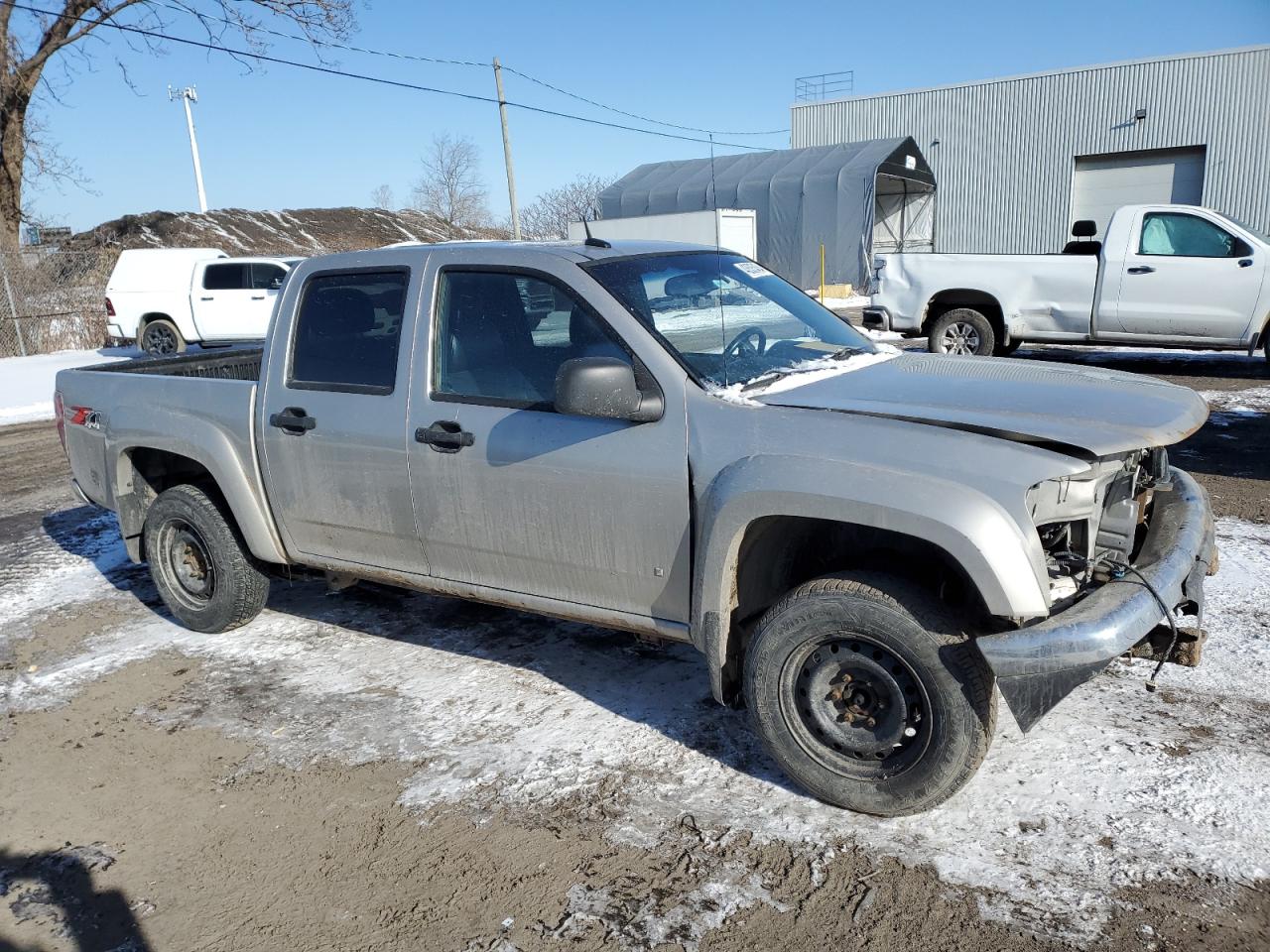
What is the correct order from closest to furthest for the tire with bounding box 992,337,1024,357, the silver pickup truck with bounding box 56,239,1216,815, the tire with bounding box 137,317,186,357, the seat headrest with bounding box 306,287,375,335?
the silver pickup truck with bounding box 56,239,1216,815 → the seat headrest with bounding box 306,287,375,335 → the tire with bounding box 992,337,1024,357 → the tire with bounding box 137,317,186,357

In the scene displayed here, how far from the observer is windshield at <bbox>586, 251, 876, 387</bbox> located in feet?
12.2

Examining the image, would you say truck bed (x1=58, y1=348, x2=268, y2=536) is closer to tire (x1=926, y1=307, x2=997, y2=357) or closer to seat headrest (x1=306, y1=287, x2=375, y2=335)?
seat headrest (x1=306, y1=287, x2=375, y2=335)

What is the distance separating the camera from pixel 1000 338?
12.6m

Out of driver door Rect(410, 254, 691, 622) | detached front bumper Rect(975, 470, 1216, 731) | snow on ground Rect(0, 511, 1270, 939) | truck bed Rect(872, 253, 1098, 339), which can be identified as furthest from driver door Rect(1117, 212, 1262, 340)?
driver door Rect(410, 254, 691, 622)

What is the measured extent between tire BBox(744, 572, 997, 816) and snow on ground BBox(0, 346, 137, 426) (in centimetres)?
1021

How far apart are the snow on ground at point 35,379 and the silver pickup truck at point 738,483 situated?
810cm

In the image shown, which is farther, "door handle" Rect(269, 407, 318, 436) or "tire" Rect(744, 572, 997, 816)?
"door handle" Rect(269, 407, 318, 436)

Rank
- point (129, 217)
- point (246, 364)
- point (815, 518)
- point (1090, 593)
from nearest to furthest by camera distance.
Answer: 1. point (1090, 593)
2. point (815, 518)
3. point (246, 364)
4. point (129, 217)

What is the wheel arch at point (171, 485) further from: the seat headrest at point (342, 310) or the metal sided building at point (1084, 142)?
the metal sided building at point (1084, 142)

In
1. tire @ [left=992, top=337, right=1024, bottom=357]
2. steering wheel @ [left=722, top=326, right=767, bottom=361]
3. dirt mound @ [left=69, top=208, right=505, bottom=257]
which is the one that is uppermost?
dirt mound @ [left=69, top=208, right=505, bottom=257]

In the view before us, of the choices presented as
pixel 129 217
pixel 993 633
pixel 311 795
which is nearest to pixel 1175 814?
pixel 993 633

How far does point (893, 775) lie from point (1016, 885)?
18.6 inches

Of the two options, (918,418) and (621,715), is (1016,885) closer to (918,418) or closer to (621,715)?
(918,418)

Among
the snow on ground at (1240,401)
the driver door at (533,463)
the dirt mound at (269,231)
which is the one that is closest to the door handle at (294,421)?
the driver door at (533,463)
